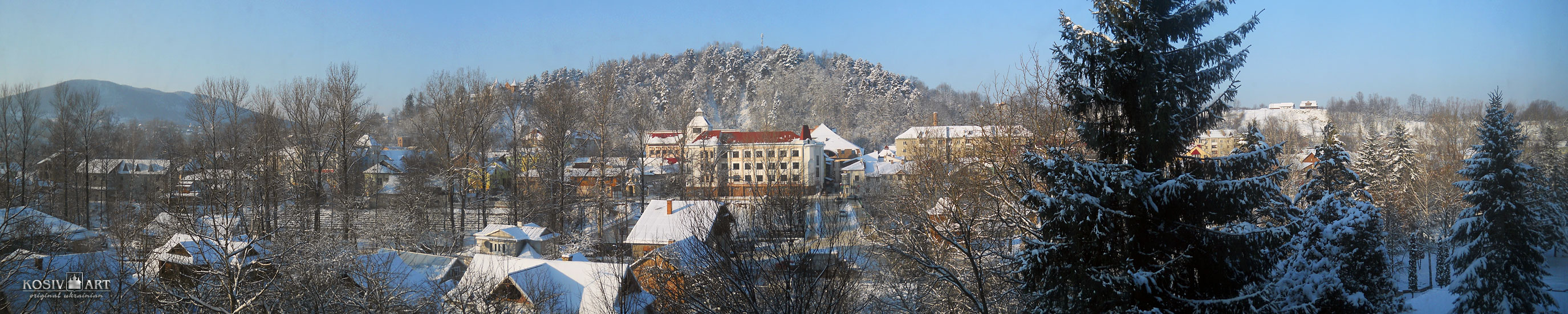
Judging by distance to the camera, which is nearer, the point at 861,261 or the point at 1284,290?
the point at 1284,290

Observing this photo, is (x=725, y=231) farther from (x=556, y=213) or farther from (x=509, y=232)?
(x=556, y=213)

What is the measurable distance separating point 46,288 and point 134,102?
21.7 m

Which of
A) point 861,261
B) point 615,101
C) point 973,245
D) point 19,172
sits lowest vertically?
point 861,261

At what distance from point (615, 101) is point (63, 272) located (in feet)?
76.0

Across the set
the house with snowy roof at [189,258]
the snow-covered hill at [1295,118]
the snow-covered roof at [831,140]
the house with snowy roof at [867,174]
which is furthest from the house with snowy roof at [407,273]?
the snow-covered roof at [831,140]

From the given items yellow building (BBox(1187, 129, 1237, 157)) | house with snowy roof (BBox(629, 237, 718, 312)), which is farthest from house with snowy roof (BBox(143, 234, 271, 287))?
yellow building (BBox(1187, 129, 1237, 157))

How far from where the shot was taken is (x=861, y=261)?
56.1ft

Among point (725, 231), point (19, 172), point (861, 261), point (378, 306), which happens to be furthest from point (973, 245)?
point (19, 172)

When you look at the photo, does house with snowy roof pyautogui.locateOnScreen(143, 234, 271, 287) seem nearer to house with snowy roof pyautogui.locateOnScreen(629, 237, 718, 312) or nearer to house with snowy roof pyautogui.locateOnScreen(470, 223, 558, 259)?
house with snowy roof pyautogui.locateOnScreen(629, 237, 718, 312)

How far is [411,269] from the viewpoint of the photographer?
52.2ft

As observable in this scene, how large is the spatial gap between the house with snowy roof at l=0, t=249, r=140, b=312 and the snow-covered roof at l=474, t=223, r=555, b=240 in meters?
10.3

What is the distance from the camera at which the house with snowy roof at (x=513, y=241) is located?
22.8 metres

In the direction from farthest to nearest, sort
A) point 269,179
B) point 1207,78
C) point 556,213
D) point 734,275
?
point 556,213 → point 269,179 → point 734,275 → point 1207,78

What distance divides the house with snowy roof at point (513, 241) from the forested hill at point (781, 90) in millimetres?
35404
